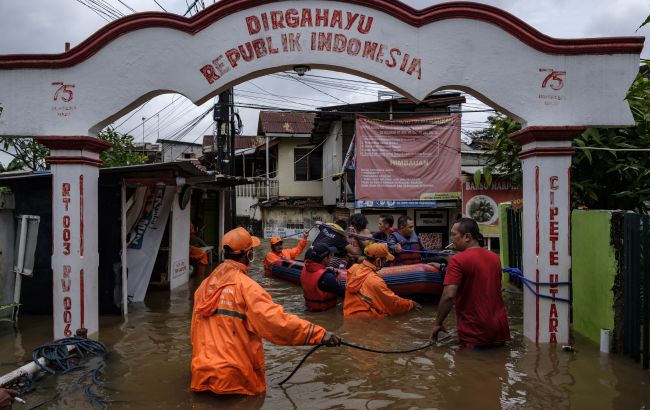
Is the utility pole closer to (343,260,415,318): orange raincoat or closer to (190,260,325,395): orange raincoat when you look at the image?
(343,260,415,318): orange raincoat

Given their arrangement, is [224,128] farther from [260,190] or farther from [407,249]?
[260,190]

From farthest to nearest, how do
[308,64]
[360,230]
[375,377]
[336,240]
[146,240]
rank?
[146,240] < [360,230] < [336,240] < [308,64] < [375,377]

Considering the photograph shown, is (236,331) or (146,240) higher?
(146,240)

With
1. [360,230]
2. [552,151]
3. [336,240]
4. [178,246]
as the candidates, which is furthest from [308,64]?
[178,246]

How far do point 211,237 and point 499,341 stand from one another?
1174cm

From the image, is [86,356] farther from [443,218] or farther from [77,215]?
[443,218]

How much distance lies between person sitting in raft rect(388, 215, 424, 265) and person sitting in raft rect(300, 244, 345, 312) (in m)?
1.38

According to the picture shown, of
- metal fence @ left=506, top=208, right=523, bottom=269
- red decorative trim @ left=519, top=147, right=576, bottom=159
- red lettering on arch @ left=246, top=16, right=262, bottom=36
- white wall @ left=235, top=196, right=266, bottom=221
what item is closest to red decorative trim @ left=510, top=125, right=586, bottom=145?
red decorative trim @ left=519, top=147, right=576, bottom=159

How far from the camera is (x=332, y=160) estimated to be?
2178 centimetres

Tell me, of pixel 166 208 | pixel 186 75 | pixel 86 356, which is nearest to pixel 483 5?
pixel 186 75

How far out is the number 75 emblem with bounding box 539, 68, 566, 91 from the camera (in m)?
6.34

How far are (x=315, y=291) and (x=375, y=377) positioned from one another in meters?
3.41

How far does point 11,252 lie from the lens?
8219mm

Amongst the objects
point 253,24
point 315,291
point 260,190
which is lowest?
point 315,291
